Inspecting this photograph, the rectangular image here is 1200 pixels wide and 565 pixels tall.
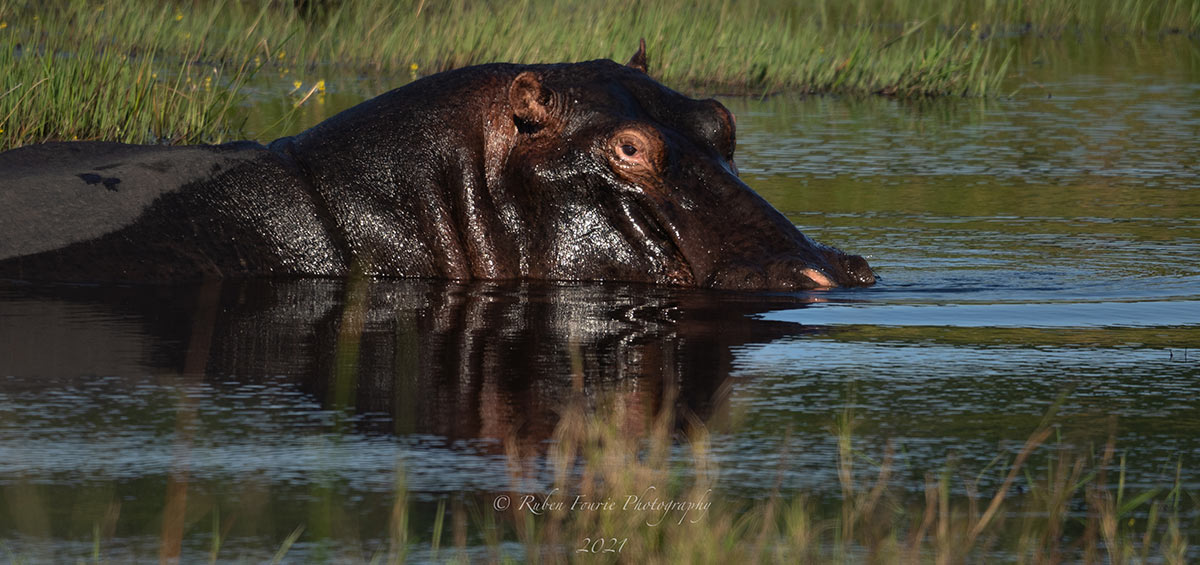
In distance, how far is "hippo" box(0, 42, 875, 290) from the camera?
6949 mm

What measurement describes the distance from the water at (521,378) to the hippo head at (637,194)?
131 millimetres

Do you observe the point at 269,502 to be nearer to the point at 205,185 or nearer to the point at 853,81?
the point at 205,185

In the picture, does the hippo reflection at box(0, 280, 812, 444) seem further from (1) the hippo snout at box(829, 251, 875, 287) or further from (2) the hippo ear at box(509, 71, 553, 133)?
(2) the hippo ear at box(509, 71, 553, 133)

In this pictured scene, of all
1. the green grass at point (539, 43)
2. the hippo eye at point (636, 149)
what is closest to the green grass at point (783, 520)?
the hippo eye at point (636, 149)

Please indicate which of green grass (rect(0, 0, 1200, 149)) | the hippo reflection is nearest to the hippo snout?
the hippo reflection

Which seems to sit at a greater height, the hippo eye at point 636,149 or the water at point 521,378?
the hippo eye at point 636,149

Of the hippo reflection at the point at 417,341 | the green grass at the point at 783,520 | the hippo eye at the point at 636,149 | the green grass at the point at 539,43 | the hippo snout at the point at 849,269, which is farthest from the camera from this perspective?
the green grass at the point at 539,43

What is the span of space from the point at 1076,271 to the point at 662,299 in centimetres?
205

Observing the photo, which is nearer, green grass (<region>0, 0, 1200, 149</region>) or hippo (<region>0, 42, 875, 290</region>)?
hippo (<region>0, 42, 875, 290</region>)

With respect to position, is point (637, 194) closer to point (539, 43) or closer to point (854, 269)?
point (854, 269)

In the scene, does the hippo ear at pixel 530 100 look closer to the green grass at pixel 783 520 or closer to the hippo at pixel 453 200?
the hippo at pixel 453 200

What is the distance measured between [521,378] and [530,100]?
2092mm

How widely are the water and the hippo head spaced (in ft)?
0.43

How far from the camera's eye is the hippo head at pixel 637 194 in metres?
6.94
